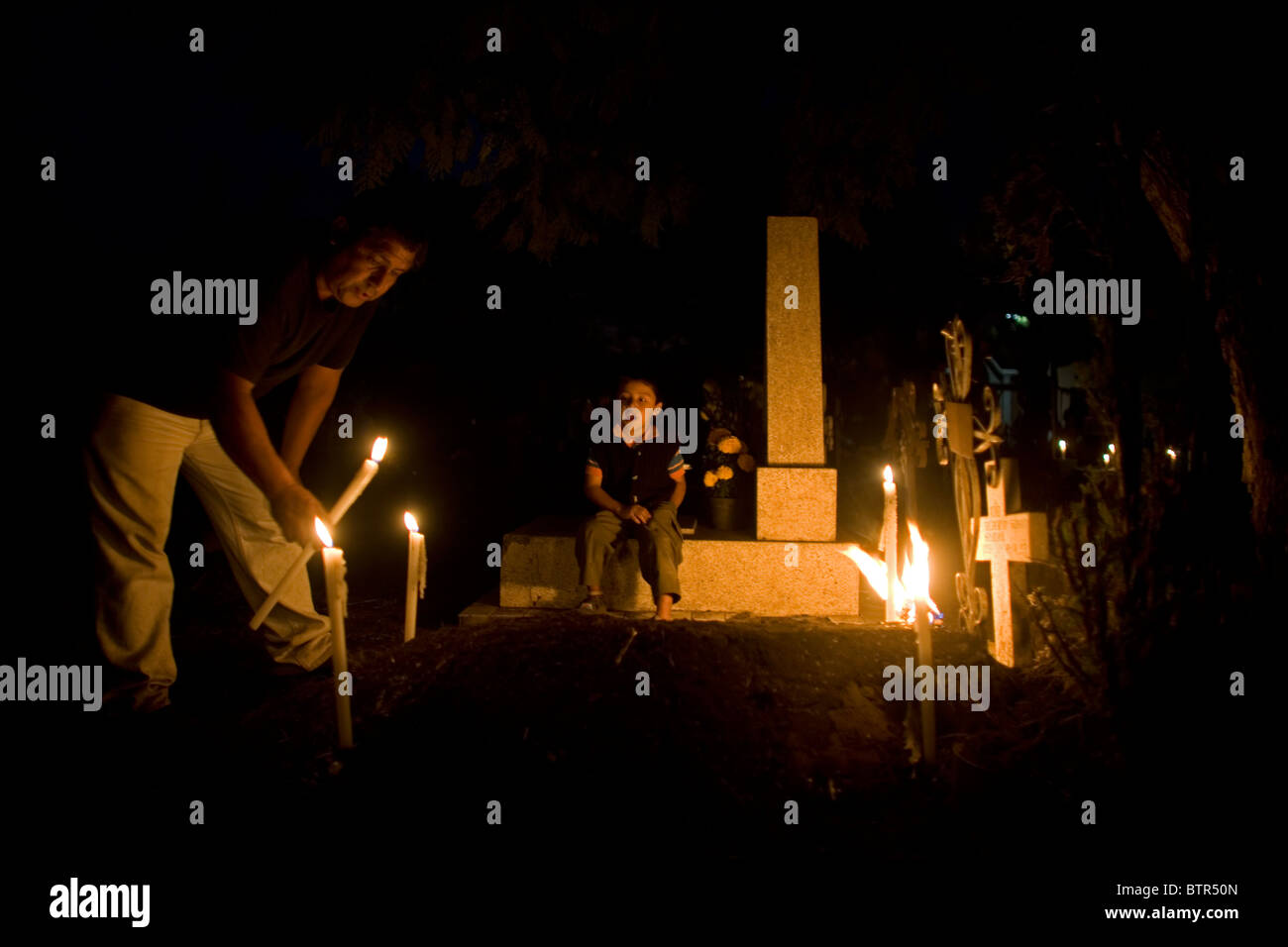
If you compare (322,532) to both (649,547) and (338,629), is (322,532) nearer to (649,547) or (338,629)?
(338,629)

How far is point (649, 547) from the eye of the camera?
5.14 meters

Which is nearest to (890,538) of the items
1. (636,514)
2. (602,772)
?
(636,514)

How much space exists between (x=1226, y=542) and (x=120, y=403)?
15.1ft

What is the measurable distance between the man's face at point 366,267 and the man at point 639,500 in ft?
7.65

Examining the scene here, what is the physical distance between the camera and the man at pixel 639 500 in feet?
16.7

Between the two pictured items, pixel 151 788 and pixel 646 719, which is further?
pixel 646 719

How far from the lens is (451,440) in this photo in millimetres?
11250

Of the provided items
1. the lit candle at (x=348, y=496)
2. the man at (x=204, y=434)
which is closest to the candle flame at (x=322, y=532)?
the lit candle at (x=348, y=496)

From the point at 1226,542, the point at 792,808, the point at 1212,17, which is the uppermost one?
the point at 1212,17

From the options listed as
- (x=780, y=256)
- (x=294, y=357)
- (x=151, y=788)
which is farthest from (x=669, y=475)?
(x=151, y=788)

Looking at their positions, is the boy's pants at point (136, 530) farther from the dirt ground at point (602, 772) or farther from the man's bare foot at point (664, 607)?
the man's bare foot at point (664, 607)

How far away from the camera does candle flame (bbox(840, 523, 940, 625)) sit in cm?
281

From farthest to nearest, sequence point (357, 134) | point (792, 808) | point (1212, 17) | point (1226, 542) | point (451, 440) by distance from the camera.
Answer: point (451, 440)
point (357, 134)
point (1212, 17)
point (1226, 542)
point (792, 808)

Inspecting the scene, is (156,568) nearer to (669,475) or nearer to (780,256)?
(669,475)
